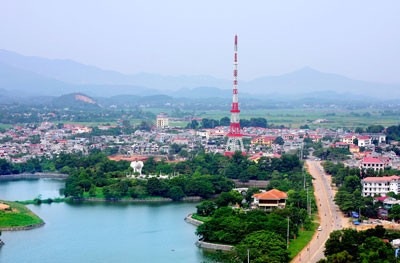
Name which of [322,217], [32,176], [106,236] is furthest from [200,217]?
[32,176]

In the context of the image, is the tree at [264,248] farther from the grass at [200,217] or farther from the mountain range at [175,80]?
the mountain range at [175,80]

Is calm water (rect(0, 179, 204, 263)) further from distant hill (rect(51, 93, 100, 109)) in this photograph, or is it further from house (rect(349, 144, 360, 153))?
distant hill (rect(51, 93, 100, 109))

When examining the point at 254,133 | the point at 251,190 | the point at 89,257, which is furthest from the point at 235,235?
the point at 254,133

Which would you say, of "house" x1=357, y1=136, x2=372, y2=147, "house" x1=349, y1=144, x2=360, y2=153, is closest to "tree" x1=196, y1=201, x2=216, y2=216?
"house" x1=349, y1=144, x2=360, y2=153

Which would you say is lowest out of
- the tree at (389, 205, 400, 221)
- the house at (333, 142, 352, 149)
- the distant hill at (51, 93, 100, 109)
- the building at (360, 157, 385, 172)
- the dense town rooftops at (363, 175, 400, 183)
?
the tree at (389, 205, 400, 221)

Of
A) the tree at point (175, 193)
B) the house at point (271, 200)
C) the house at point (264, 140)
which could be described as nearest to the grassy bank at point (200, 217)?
the house at point (271, 200)

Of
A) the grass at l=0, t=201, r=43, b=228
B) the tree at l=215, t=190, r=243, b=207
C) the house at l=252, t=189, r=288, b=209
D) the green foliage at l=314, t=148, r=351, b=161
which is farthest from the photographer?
the green foliage at l=314, t=148, r=351, b=161

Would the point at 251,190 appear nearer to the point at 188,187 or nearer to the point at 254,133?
the point at 188,187
